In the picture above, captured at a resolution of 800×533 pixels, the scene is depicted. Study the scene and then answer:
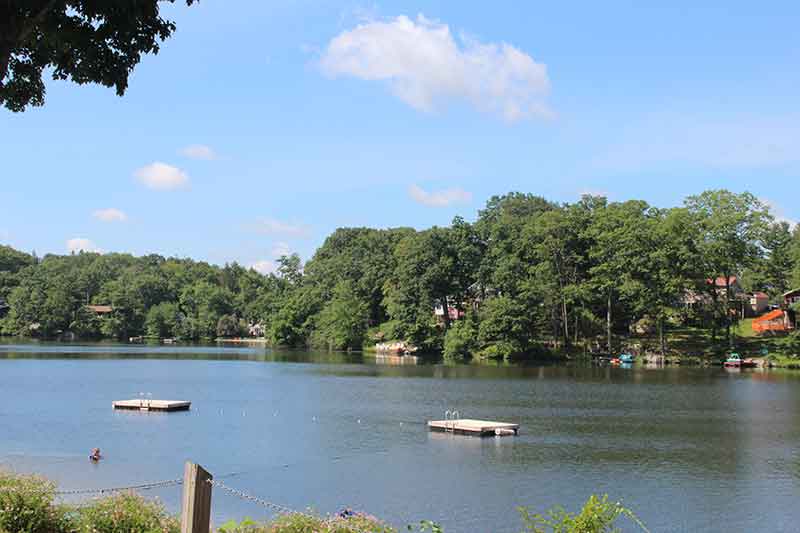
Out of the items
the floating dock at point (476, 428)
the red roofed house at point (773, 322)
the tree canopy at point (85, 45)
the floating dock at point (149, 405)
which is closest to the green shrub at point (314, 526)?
the tree canopy at point (85, 45)

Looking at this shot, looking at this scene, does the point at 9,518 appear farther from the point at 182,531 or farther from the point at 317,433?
the point at 317,433

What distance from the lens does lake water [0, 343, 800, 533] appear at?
70.9ft

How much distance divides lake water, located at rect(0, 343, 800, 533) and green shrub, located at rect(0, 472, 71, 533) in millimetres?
8640

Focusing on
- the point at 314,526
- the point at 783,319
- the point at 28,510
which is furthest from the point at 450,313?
the point at 314,526

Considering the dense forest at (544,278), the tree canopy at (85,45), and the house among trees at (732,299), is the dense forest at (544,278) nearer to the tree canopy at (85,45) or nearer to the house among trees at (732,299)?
the house among trees at (732,299)

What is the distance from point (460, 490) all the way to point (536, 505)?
8.62ft

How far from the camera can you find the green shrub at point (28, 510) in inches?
396

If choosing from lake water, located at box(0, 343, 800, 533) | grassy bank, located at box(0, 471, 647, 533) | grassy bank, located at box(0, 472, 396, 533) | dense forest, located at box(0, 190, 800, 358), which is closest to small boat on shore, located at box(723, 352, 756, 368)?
dense forest, located at box(0, 190, 800, 358)

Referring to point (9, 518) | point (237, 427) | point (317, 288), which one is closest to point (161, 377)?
point (237, 427)

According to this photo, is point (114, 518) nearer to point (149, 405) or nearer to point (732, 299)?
point (149, 405)

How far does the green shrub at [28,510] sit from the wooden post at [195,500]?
7.04ft

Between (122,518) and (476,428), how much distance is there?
79.5ft

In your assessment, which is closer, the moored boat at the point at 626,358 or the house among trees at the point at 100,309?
the moored boat at the point at 626,358

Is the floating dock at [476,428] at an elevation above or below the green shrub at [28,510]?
below
